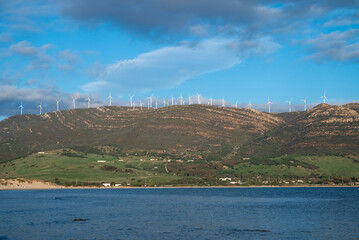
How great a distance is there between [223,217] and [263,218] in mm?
10147

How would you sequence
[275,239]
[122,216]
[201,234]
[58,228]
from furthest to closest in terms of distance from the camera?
1. [122,216]
2. [58,228]
3. [201,234]
4. [275,239]

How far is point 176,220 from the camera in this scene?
10694 centimetres

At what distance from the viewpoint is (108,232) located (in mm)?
85125

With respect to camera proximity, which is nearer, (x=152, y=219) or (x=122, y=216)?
(x=152, y=219)

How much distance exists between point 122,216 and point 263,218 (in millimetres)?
36769

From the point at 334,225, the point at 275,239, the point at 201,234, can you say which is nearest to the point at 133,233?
the point at 201,234

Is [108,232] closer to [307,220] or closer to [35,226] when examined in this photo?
[35,226]

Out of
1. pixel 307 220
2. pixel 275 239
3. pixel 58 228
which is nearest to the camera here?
pixel 275 239

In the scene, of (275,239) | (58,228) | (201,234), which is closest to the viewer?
(275,239)

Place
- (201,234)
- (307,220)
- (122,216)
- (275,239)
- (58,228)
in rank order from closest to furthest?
(275,239)
(201,234)
(58,228)
(307,220)
(122,216)

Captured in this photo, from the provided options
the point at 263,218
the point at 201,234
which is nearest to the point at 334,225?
the point at 263,218

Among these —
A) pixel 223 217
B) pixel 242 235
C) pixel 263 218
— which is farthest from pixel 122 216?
pixel 242 235

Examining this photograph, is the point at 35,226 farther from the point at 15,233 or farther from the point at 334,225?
the point at 334,225

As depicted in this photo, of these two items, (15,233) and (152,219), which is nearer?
(15,233)
